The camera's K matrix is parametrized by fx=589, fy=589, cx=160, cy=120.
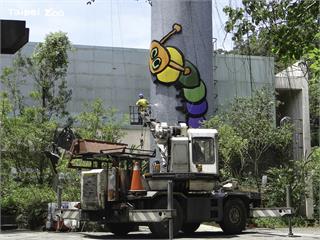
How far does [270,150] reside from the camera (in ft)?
113

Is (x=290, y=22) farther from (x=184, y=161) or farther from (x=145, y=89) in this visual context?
(x=145, y=89)

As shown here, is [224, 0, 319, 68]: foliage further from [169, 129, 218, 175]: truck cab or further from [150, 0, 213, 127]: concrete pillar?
[150, 0, 213, 127]: concrete pillar

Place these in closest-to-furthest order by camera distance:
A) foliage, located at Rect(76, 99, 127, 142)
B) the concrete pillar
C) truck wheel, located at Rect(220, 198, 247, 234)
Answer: truck wheel, located at Rect(220, 198, 247, 234)
foliage, located at Rect(76, 99, 127, 142)
the concrete pillar

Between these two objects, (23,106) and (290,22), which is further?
(23,106)

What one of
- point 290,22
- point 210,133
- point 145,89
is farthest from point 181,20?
point 290,22

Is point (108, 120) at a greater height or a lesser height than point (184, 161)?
greater

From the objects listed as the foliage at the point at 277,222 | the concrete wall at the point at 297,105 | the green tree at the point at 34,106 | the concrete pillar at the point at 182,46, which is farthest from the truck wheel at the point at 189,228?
the concrete wall at the point at 297,105

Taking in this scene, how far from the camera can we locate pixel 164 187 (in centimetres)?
1720

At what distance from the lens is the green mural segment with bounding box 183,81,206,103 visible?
1240 inches

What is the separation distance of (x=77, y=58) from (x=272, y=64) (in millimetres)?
12298

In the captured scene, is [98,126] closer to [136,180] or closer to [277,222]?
[277,222]

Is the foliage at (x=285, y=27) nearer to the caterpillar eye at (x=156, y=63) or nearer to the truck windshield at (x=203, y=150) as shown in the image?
the truck windshield at (x=203, y=150)

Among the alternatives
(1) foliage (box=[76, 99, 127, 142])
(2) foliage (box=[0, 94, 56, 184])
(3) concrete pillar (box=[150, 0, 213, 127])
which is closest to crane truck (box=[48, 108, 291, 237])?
(2) foliage (box=[0, 94, 56, 184])

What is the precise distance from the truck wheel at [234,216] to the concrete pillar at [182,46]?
13.0 metres
